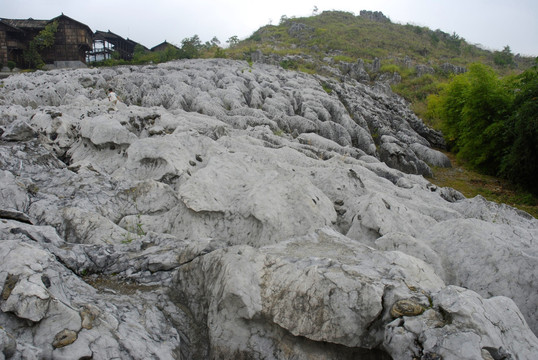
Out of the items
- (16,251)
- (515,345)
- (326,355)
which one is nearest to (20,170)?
(16,251)

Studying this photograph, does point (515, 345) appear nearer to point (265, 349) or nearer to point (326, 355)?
point (326, 355)

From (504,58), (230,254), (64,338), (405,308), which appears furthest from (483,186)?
(504,58)

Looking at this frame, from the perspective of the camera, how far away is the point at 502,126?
23.4 metres

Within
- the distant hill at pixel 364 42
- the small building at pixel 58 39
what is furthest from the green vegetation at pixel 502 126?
the small building at pixel 58 39

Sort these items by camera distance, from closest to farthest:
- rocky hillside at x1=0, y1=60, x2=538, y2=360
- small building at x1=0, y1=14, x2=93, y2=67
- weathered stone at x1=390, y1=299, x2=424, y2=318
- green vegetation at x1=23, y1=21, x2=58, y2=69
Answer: rocky hillside at x1=0, y1=60, x2=538, y2=360
weathered stone at x1=390, y1=299, x2=424, y2=318
green vegetation at x1=23, y1=21, x2=58, y2=69
small building at x1=0, y1=14, x2=93, y2=67

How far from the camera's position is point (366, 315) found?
4953mm

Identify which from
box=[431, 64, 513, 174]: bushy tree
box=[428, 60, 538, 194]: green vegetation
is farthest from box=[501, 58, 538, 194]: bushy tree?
box=[431, 64, 513, 174]: bushy tree

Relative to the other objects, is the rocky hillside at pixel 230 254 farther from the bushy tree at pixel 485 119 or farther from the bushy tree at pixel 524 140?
the bushy tree at pixel 485 119

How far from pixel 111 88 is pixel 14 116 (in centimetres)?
1351

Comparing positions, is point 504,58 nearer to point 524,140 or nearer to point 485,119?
point 485,119

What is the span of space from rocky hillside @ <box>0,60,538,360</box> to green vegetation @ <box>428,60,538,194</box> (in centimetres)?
979

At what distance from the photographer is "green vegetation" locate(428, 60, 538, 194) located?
2077 centimetres

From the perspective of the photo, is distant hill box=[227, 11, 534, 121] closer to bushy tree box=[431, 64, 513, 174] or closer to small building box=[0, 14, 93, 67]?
bushy tree box=[431, 64, 513, 174]

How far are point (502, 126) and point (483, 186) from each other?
4.26m
